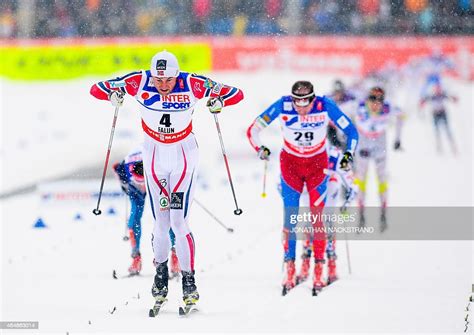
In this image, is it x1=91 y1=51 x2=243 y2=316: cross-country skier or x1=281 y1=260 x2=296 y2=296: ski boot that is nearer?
x1=91 y1=51 x2=243 y2=316: cross-country skier

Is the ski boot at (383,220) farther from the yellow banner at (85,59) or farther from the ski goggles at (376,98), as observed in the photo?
the yellow banner at (85,59)

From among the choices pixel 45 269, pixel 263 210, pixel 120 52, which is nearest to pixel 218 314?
pixel 45 269

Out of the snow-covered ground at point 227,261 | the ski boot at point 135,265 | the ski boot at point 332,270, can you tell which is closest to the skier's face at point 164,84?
the snow-covered ground at point 227,261

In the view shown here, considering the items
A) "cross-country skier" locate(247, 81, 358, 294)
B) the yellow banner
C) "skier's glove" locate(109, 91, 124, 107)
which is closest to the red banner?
the yellow banner

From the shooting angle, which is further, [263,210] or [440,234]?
[263,210]

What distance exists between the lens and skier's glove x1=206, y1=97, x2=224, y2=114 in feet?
25.7

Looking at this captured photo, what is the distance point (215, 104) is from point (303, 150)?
1727 millimetres

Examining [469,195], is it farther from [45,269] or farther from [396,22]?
[396,22]

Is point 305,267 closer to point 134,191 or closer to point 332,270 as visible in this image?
point 332,270

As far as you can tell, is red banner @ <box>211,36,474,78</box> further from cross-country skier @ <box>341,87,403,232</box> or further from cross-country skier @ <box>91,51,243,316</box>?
cross-country skier @ <box>91,51,243,316</box>

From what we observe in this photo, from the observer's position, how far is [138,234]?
9977 millimetres

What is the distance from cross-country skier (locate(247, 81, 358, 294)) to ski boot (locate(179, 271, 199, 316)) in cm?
140

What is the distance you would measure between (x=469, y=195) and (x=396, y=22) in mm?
13688

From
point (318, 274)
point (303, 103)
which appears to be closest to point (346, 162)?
point (303, 103)
